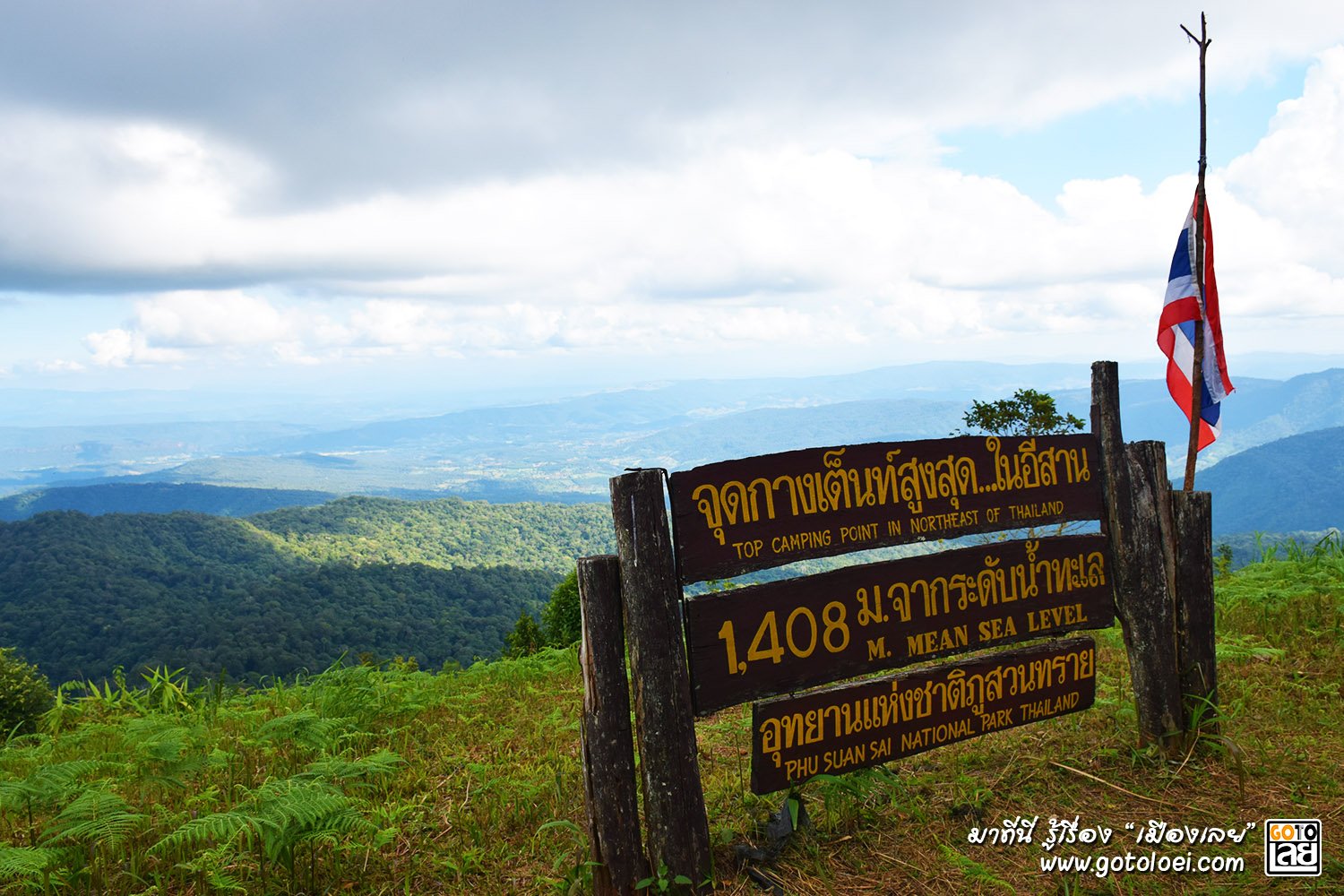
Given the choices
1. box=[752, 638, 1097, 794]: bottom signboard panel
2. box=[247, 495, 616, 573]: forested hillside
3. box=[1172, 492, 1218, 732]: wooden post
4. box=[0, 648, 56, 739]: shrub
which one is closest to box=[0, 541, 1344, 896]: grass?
box=[752, 638, 1097, 794]: bottom signboard panel

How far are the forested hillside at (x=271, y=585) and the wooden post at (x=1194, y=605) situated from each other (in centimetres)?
2323

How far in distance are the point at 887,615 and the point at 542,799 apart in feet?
7.54

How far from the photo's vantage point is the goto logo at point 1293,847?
3.27 meters

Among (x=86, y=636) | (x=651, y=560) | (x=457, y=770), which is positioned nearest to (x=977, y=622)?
(x=651, y=560)

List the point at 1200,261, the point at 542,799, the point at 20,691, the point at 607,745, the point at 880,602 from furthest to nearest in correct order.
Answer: the point at 20,691 → the point at 1200,261 → the point at 542,799 → the point at 880,602 → the point at 607,745

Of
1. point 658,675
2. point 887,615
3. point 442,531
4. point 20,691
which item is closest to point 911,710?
point 887,615

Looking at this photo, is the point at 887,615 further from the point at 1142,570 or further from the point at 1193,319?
the point at 1193,319

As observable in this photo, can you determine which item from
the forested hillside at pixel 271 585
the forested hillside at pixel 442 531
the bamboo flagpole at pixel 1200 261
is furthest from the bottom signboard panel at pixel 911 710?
the forested hillside at pixel 442 531

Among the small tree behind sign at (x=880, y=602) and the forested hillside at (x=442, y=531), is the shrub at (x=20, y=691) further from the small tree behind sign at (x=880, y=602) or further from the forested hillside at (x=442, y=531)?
the forested hillside at (x=442, y=531)

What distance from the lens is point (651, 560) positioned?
324 centimetres

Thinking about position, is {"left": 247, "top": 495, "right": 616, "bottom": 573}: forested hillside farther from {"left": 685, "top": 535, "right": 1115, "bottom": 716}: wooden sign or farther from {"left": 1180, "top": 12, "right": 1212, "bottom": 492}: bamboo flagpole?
{"left": 685, "top": 535, "right": 1115, "bottom": 716}: wooden sign

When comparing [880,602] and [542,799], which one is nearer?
[880,602]

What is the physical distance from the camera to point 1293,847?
340 cm

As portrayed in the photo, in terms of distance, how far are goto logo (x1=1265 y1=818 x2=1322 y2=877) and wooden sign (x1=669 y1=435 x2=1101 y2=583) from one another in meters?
1.71
